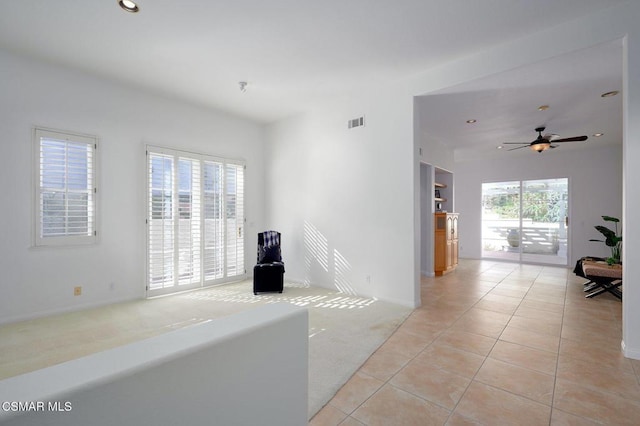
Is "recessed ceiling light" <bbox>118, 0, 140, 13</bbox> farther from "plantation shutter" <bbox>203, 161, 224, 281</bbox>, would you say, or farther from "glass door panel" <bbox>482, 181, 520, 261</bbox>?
"glass door panel" <bbox>482, 181, 520, 261</bbox>

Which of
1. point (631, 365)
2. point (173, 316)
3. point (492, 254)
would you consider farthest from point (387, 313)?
point (492, 254)

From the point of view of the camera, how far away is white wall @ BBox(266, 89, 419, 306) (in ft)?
13.6

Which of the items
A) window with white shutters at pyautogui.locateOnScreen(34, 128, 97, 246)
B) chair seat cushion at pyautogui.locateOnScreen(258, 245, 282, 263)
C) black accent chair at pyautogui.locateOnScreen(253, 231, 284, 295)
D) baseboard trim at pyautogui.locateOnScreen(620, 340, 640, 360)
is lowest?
baseboard trim at pyautogui.locateOnScreen(620, 340, 640, 360)

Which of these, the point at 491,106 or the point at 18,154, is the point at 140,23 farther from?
the point at 491,106

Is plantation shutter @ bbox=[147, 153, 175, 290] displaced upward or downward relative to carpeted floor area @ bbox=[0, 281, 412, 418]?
upward

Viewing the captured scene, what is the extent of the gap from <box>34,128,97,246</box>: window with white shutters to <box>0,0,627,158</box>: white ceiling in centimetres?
101

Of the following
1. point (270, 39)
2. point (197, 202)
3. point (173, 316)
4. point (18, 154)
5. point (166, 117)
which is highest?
point (270, 39)

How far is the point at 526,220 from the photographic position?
309 inches

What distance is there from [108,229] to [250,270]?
8.38 ft

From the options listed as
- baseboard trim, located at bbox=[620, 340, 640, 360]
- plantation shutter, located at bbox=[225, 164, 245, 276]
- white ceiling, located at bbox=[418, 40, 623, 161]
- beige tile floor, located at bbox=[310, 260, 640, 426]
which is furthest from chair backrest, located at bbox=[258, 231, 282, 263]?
baseboard trim, located at bbox=[620, 340, 640, 360]

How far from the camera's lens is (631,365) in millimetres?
2492

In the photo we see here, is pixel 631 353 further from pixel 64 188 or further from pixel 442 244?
pixel 64 188

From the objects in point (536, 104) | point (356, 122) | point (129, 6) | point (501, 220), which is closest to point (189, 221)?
point (129, 6)

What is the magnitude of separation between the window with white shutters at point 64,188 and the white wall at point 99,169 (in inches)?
3.7
